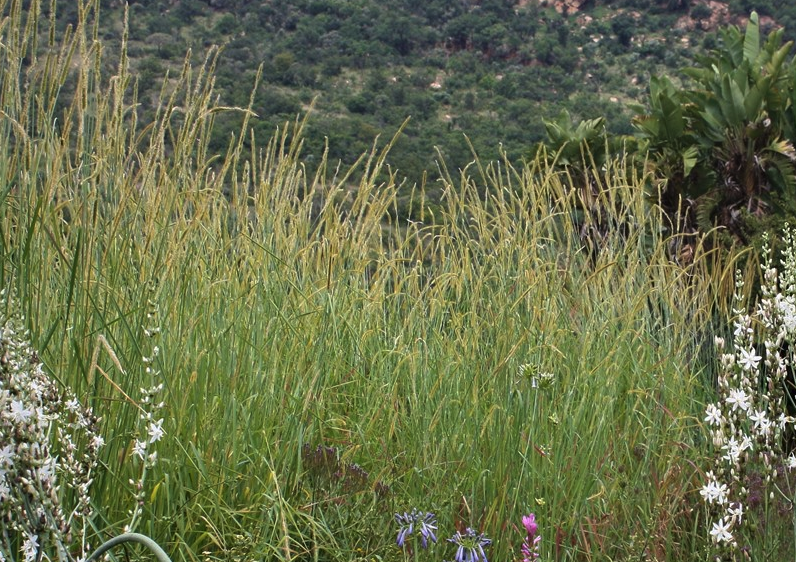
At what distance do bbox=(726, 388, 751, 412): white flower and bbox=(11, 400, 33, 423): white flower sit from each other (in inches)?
55.6

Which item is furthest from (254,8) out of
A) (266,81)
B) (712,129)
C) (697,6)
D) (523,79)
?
(712,129)

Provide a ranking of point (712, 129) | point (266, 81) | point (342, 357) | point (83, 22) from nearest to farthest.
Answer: point (83, 22) < point (342, 357) < point (712, 129) < point (266, 81)

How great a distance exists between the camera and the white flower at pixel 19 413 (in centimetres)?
127

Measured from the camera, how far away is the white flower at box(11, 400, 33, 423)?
1.27 meters

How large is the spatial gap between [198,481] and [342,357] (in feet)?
2.97

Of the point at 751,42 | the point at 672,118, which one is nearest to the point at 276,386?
the point at 672,118

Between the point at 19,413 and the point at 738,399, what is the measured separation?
4.69 ft

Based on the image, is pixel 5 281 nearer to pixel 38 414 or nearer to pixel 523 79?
pixel 38 414

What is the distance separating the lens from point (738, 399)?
75.3 inches

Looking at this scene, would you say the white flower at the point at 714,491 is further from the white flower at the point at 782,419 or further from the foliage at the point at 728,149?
the foliage at the point at 728,149

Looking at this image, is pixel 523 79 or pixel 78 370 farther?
pixel 523 79

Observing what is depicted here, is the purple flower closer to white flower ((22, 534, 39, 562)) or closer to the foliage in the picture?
white flower ((22, 534, 39, 562))

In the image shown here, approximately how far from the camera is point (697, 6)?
31.8 metres

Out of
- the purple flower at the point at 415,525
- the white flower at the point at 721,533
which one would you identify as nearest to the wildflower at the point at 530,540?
the purple flower at the point at 415,525
